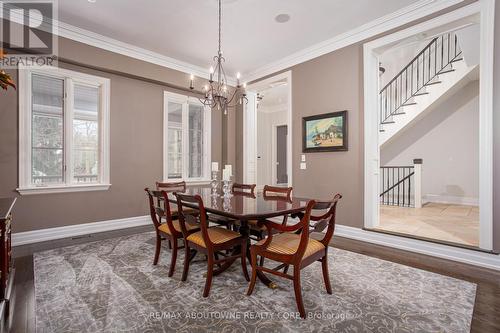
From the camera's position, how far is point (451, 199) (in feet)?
20.2

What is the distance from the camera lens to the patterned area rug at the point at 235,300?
1.70m

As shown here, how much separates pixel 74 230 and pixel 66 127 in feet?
5.11

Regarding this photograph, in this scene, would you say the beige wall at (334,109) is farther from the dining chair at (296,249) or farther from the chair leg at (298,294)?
the chair leg at (298,294)

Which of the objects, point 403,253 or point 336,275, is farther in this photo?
point 403,253

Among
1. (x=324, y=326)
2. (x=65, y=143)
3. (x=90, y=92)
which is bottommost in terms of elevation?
(x=324, y=326)

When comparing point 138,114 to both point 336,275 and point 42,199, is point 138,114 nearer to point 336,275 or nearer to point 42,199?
point 42,199

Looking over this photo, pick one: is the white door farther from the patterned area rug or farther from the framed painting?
the patterned area rug

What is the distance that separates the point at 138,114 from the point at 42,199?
1.91 m

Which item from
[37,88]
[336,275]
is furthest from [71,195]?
[336,275]

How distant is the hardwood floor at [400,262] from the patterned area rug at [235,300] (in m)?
0.06

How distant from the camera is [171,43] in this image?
404 cm

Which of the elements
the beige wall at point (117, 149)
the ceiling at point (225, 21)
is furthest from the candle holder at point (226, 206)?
the beige wall at point (117, 149)

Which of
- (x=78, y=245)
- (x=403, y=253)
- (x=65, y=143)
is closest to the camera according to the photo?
(x=403, y=253)

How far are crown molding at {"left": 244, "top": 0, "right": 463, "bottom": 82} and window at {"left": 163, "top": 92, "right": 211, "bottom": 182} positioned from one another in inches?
67.9
